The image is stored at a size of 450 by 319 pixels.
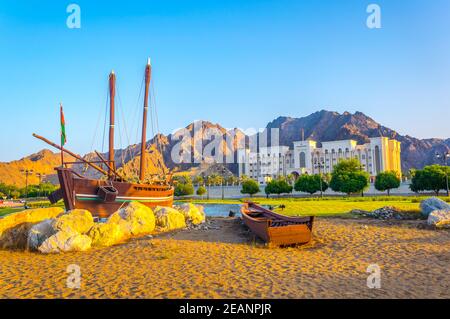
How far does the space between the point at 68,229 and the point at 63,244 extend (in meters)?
1.17

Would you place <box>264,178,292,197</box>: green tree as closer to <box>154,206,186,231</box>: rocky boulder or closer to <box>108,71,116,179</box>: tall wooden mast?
<box>108,71,116,179</box>: tall wooden mast

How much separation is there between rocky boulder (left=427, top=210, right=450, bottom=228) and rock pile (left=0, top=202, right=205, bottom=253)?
55.8ft

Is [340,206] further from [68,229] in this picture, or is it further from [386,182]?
[386,182]

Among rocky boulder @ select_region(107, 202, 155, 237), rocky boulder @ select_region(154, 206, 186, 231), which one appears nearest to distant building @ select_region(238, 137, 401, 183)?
rocky boulder @ select_region(154, 206, 186, 231)

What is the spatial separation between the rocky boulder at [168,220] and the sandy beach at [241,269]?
441 cm

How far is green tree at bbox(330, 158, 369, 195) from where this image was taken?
228ft

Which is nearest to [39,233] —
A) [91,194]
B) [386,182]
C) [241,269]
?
[241,269]

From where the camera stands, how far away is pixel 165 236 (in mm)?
18031

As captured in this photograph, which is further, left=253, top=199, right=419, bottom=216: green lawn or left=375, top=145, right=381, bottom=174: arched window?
left=375, top=145, right=381, bottom=174: arched window

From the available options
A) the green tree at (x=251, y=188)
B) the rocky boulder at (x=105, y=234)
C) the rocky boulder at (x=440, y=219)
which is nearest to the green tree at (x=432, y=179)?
the green tree at (x=251, y=188)

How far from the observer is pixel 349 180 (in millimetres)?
70625

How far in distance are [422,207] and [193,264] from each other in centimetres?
2096

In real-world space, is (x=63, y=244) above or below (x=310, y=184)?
above
